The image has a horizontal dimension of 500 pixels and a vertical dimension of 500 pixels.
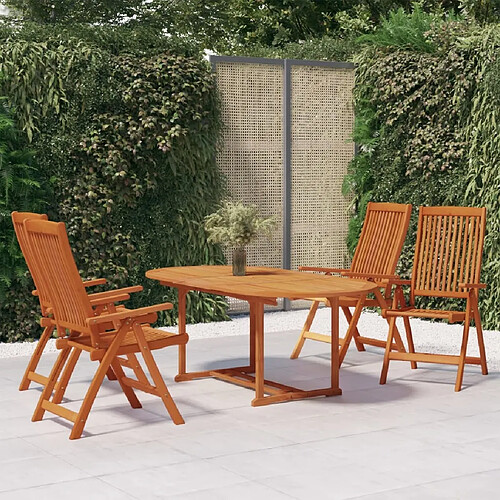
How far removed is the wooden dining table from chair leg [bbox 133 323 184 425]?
0.60 m

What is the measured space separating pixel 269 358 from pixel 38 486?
131 inches

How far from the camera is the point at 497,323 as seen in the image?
28.0 ft

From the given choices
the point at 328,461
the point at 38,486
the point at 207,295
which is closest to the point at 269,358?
the point at 207,295

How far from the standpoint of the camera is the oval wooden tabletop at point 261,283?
218 inches

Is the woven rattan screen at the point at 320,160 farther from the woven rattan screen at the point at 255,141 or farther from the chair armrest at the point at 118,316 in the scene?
the chair armrest at the point at 118,316

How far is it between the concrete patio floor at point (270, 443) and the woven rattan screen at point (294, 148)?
305cm

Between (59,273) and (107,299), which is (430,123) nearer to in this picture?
(107,299)

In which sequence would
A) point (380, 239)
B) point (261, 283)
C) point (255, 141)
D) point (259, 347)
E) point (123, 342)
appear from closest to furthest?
1. point (123, 342)
2. point (259, 347)
3. point (261, 283)
4. point (380, 239)
5. point (255, 141)

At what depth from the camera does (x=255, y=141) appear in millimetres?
9539

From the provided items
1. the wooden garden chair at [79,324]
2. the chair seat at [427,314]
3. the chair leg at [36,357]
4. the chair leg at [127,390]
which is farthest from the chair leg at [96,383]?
the chair seat at [427,314]

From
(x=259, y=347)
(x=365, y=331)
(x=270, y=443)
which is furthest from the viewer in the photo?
(x=365, y=331)

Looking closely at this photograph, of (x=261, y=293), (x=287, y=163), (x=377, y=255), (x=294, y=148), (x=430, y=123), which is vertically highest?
(x=430, y=123)

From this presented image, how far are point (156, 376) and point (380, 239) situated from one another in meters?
2.66

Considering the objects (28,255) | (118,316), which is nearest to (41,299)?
(28,255)
